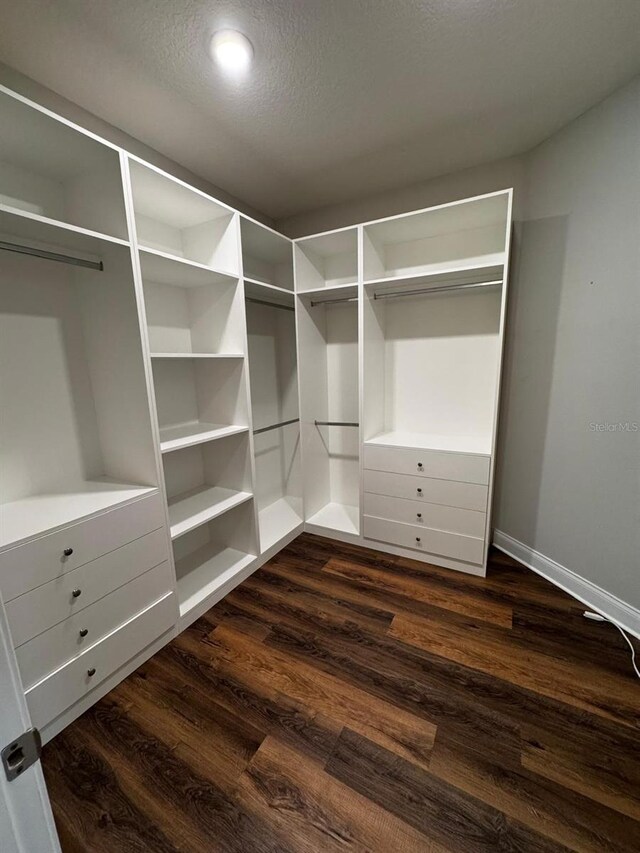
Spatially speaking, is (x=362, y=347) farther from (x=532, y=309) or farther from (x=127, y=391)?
(x=127, y=391)

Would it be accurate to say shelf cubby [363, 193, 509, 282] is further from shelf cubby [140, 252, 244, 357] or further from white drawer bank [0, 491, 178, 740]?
white drawer bank [0, 491, 178, 740]

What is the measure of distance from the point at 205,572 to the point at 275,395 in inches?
58.4

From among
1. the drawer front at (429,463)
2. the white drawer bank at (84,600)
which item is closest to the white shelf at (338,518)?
the drawer front at (429,463)

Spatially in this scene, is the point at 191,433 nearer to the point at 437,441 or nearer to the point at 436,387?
the point at 437,441

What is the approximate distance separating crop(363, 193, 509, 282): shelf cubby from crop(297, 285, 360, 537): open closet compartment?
15.5 inches

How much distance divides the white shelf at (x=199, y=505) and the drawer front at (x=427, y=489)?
90 centimetres

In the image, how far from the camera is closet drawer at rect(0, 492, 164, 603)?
1.19 meters

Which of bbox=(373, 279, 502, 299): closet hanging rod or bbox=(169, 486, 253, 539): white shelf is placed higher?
bbox=(373, 279, 502, 299): closet hanging rod

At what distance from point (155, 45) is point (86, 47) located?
28 cm

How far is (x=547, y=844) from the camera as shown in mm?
1012

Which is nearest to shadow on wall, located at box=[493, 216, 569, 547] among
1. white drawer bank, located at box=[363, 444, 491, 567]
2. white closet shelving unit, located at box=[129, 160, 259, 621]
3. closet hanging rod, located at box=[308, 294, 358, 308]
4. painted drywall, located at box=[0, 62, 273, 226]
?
white drawer bank, located at box=[363, 444, 491, 567]

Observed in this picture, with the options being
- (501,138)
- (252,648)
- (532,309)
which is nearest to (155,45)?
(501,138)

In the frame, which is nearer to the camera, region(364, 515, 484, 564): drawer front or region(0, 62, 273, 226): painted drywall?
region(0, 62, 273, 226): painted drywall

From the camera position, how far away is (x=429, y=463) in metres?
2.24
